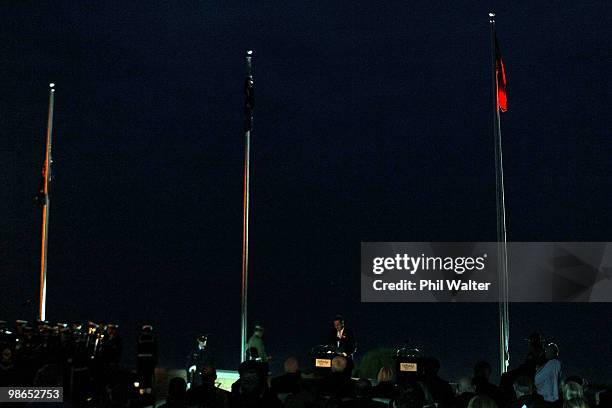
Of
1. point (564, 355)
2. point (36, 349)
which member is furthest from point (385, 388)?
point (564, 355)

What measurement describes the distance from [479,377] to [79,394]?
25.8 feet

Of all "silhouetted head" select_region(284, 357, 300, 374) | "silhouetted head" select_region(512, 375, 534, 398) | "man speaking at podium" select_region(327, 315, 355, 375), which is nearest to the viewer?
"silhouetted head" select_region(512, 375, 534, 398)

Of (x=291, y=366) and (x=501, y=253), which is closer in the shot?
(x=291, y=366)

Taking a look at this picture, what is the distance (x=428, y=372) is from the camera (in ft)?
25.6

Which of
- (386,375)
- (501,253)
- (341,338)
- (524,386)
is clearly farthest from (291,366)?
(501,253)

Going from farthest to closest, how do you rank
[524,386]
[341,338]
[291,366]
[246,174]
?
[246,174]
[341,338]
[291,366]
[524,386]

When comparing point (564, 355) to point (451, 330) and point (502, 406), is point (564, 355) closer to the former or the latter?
point (451, 330)

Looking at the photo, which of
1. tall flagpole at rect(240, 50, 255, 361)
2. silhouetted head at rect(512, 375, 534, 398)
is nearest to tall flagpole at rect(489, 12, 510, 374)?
tall flagpole at rect(240, 50, 255, 361)

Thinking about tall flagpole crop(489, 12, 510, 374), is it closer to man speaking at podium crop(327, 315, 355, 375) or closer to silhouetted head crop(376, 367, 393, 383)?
man speaking at podium crop(327, 315, 355, 375)

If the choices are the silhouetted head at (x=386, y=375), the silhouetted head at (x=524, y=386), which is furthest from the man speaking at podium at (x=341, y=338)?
the silhouetted head at (x=524, y=386)

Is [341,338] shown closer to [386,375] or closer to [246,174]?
[246,174]

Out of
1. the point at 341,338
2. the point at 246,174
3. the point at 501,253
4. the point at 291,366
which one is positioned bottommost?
the point at 341,338

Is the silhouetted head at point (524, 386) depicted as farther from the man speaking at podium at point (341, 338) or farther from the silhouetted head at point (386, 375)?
the man speaking at podium at point (341, 338)

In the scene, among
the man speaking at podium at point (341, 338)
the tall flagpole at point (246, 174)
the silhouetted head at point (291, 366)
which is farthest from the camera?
the tall flagpole at point (246, 174)
